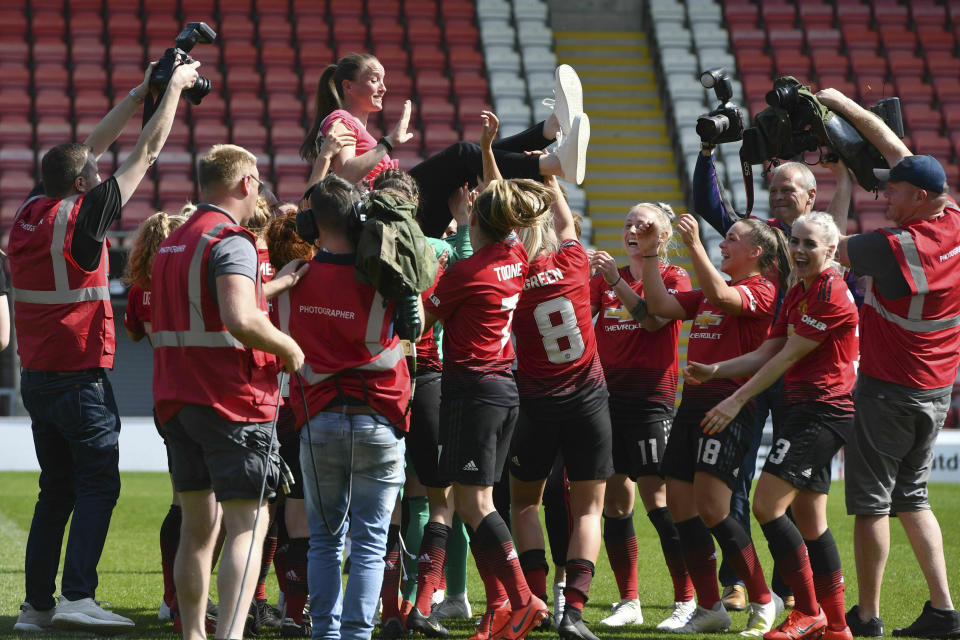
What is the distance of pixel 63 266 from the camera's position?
15.3 feet

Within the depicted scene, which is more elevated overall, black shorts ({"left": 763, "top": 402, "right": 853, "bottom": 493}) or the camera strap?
the camera strap

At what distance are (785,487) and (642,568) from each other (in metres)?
2.35

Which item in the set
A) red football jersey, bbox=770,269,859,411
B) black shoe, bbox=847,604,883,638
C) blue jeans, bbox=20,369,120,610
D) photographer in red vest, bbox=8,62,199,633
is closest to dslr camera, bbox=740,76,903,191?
red football jersey, bbox=770,269,859,411

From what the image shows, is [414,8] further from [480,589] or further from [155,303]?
[155,303]

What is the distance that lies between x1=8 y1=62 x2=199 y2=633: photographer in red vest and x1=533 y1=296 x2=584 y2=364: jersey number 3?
5.66 ft

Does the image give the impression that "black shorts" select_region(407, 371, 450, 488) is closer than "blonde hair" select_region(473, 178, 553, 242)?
No

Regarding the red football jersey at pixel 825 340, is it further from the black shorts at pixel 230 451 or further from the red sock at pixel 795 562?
the black shorts at pixel 230 451

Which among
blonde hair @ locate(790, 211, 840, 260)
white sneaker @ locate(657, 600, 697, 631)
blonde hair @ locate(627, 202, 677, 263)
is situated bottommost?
white sneaker @ locate(657, 600, 697, 631)

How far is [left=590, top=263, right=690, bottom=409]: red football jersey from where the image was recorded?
511 centimetres

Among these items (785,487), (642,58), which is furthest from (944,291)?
(642,58)

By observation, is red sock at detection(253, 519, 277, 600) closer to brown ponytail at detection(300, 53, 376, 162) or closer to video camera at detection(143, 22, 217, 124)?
brown ponytail at detection(300, 53, 376, 162)

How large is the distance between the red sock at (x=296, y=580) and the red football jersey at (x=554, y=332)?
115 cm

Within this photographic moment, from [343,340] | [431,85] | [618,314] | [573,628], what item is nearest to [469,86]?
[431,85]

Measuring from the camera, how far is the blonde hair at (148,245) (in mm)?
4723
